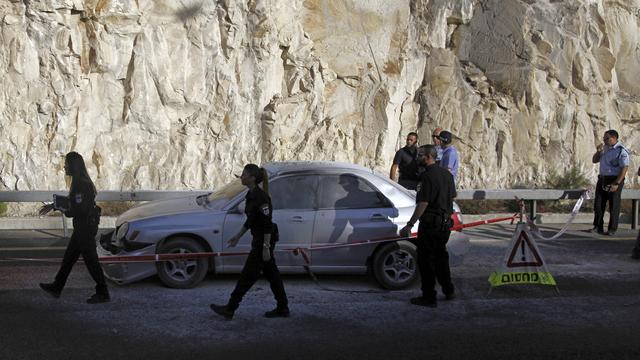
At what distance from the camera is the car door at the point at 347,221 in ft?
28.2

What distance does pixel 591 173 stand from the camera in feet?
77.5

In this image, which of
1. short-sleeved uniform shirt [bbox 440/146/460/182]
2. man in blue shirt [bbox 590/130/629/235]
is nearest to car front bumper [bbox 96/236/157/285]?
short-sleeved uniform shirt [bbox 440/146/460/182]

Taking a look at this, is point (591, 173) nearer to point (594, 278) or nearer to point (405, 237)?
point (594, 278)

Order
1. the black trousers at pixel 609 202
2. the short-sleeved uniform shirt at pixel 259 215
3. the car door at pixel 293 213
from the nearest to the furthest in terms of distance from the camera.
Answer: the short-sleeved uniform shirt at pixel 259 215 → the car door at pixel 293 213 → the black trousers at pixel 609 202

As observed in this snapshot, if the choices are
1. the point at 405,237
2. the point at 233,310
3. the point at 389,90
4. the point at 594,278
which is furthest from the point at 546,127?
the point at 233,310

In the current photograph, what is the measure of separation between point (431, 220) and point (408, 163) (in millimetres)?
3653

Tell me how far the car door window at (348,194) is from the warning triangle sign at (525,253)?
4.89 ft

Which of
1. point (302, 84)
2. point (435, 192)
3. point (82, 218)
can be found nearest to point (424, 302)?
point (435, 192)

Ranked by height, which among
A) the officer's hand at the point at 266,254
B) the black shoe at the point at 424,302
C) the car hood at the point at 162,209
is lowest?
the black shoe at the point at 424,302

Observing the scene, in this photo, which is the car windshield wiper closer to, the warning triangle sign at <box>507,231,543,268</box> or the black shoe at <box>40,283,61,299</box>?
the black shoe at <box>40,283,61,299</box>

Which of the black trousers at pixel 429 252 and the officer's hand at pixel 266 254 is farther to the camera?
the black trousers at pixel 429 252

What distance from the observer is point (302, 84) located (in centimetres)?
2033

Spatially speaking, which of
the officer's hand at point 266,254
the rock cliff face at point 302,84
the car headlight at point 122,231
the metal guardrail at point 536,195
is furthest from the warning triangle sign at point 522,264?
the rock cliff face at point 302,84

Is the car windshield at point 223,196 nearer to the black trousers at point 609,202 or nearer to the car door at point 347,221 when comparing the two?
the car door at point 347,221
